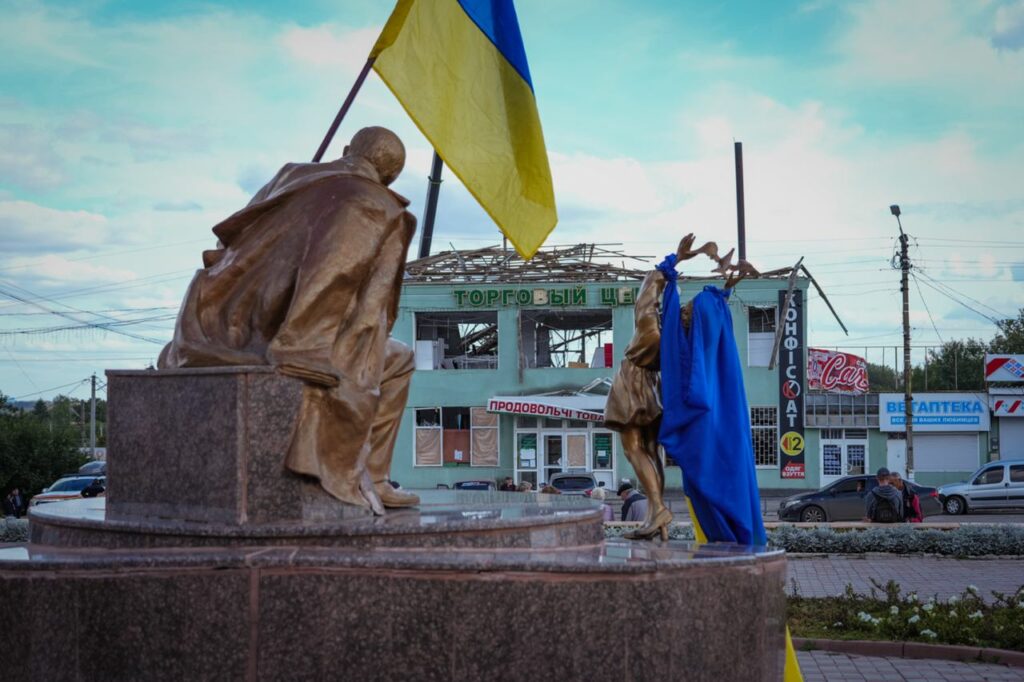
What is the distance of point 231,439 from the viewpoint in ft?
18.1

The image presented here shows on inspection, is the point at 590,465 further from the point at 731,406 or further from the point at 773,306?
the point at 731,406

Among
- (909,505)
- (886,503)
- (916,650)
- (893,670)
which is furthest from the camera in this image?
(909,505)

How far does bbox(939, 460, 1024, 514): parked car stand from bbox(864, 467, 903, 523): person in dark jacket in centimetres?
1158

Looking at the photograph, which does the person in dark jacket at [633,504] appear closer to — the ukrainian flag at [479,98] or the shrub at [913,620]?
the shrub at [913,620]

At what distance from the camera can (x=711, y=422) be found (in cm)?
759

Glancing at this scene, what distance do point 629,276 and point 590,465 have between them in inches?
240

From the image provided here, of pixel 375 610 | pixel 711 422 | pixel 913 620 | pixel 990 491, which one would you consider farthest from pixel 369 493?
pixel 990 491

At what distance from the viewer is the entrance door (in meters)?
37.0

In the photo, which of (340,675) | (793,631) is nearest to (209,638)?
(340,675)

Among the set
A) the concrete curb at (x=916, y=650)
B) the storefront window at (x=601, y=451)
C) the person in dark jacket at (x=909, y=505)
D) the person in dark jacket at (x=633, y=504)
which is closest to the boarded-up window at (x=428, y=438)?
the storefront window at (x=601, y=451)

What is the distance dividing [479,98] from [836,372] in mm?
30621

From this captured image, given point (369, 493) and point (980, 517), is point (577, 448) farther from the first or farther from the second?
point (369, 493)

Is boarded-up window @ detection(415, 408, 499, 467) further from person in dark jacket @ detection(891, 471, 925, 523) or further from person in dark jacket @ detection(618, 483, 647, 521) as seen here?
person in dark jacket @ detection(618, 483, 647, 521)

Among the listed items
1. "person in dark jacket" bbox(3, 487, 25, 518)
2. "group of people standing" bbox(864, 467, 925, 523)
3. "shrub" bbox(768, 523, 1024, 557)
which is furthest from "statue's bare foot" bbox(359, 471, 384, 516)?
"person in dark jacket" bbox(3, 487, 25, 518)
